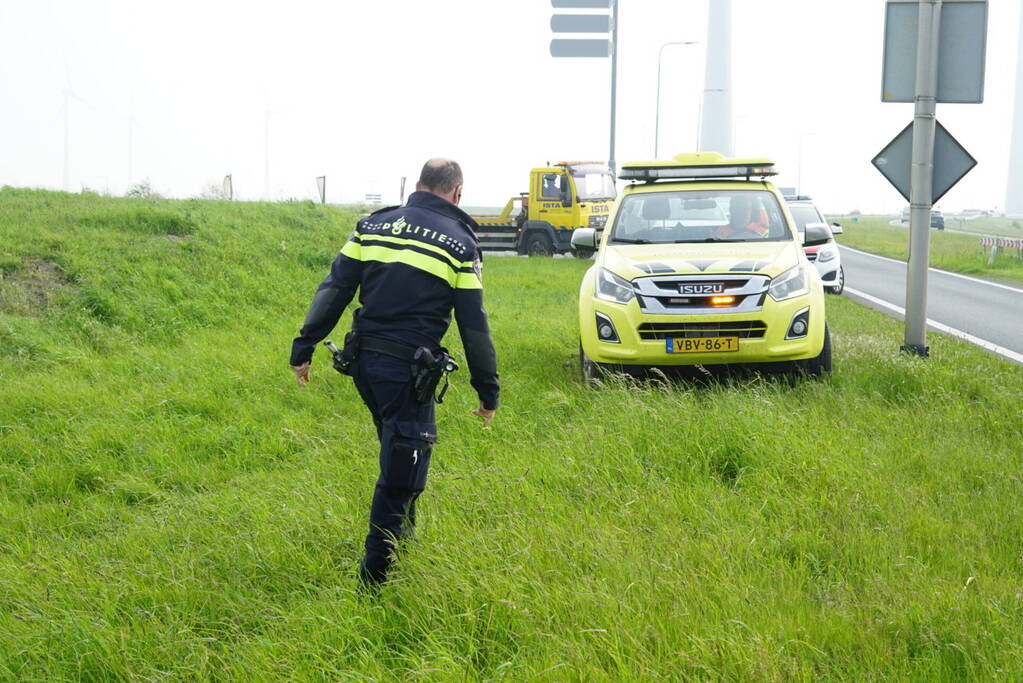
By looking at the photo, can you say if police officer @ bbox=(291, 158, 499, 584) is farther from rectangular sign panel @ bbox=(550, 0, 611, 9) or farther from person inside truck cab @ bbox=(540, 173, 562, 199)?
rectangular sign panel @ bbox=(550, 0, 611, 9)

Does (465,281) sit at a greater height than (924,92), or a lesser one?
lesser

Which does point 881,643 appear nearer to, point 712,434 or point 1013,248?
point 712,434

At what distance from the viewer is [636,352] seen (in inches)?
315

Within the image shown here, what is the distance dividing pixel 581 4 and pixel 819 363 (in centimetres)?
2583

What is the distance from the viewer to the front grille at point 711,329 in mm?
7906

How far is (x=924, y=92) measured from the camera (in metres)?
9.95

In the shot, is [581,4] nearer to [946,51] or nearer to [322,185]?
[322,185]

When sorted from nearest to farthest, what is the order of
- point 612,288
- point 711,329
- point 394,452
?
point 394,452
point 711,329
point 612,288

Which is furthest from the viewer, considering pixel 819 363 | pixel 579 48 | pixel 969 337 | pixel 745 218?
pixel 579 48

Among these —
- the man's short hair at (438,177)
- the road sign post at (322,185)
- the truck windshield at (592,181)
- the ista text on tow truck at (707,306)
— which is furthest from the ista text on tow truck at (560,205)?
the man's short hair at (438,177)

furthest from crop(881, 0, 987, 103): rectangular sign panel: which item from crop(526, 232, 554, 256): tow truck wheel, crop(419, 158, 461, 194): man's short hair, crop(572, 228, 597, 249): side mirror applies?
crop(526, 232, 554, 256): tow truck wheel

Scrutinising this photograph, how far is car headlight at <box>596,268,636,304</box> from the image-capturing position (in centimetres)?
810

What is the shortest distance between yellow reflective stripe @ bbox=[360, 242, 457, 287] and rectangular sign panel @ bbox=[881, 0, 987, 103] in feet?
24.4

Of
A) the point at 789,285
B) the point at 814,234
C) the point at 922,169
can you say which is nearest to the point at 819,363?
the point at 789,285
